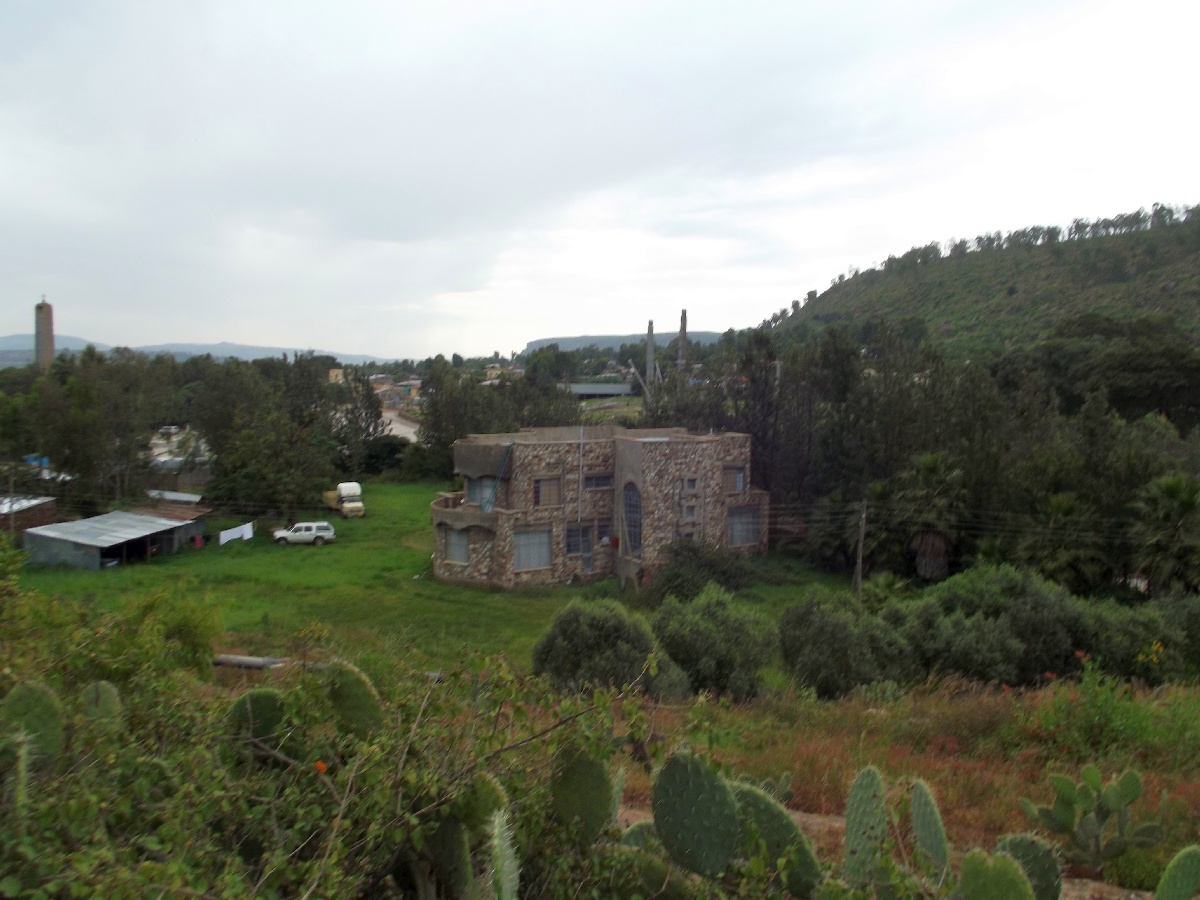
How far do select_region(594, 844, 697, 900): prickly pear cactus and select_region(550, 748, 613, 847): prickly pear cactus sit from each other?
0.11m

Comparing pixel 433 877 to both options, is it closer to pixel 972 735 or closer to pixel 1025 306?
pixel 972 735

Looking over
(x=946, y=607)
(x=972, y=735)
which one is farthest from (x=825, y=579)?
(x=972, y=735)

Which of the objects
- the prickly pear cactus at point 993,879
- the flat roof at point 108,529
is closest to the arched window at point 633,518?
the flat roof at point 108,529

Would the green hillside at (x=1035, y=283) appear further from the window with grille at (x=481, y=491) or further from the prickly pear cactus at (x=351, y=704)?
the prickly pear cactus at (x=351, y=704)

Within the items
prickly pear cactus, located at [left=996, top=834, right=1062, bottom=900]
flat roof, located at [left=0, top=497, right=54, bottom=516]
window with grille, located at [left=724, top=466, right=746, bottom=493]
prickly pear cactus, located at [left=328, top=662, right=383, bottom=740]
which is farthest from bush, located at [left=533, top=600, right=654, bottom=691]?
flat roof, located at [left=0, top=497, right=54, bottom=516]

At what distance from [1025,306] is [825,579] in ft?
149

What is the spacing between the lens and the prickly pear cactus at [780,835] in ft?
11.0

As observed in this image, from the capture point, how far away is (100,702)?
12.5 feet

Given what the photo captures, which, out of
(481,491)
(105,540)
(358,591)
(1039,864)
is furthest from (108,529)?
(1039,864)

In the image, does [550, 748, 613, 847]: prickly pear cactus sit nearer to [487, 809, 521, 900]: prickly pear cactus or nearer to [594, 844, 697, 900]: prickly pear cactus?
[594, 844, 697, 900]: prickly pear cactus

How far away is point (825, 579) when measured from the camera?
2403cm

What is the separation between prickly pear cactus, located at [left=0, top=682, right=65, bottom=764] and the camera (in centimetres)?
312

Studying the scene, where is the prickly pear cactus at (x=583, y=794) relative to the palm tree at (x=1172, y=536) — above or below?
above

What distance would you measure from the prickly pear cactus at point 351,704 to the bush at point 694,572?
57.8 ft
